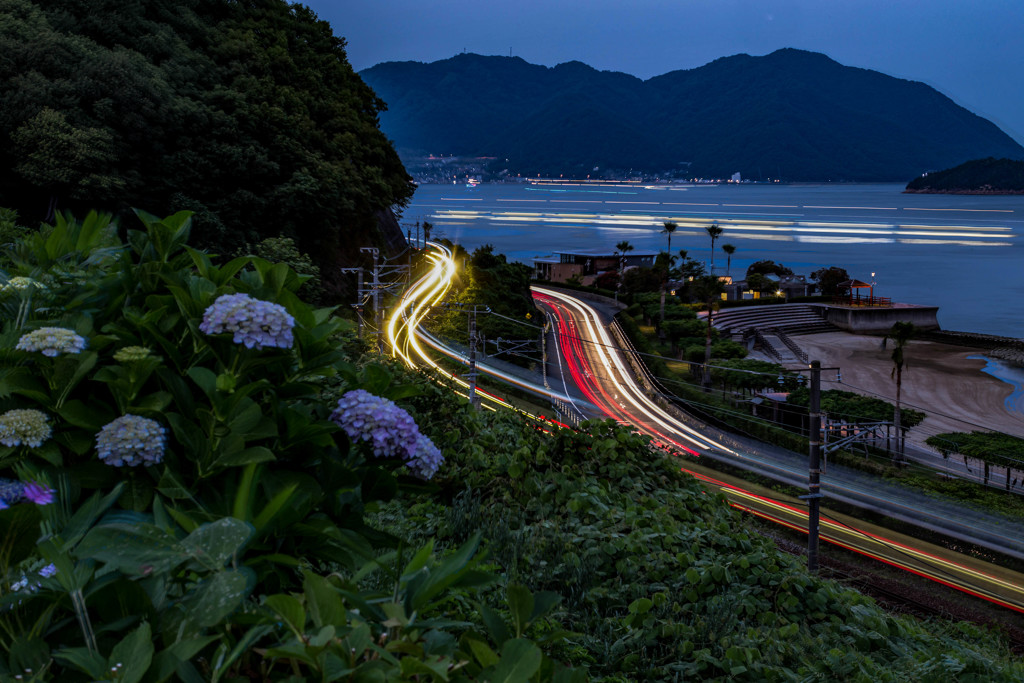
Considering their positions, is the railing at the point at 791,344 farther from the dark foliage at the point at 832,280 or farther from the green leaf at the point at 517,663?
the green leaf at the point at 517,663

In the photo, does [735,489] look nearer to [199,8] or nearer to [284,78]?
A: [284,78]

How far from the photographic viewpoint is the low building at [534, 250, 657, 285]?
77.6 meters

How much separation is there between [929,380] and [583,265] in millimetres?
38747

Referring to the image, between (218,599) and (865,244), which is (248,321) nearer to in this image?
(218,599)

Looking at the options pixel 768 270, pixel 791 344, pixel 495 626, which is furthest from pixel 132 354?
pixel 768 270

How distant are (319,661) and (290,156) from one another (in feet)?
102

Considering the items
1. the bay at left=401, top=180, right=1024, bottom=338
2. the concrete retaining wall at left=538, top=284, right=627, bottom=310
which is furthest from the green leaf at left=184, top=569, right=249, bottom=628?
the bay at left=401, top=180, right=1024, bottom=338

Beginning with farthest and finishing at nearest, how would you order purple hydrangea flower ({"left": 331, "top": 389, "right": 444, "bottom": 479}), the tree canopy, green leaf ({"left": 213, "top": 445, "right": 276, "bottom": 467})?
the tree canopy, purple hydrangea flower ({"left": 331, "top": 389, "right": 444, "bottom": 479}), green leaf ({"left": 213, "top": 445, "right": 276, "bottom": 467})

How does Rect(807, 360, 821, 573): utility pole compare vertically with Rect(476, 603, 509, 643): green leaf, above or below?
below

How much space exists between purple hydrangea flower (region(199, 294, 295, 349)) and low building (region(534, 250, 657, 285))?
74.6 meters

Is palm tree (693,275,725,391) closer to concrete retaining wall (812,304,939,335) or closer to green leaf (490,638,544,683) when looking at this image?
concrete retaining wall (812,304,939,335)

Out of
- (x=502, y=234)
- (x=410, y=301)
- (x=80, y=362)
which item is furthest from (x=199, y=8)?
(x=502, y=234)

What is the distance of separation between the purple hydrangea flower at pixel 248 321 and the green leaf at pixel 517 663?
1.02 m

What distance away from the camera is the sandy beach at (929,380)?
1476 inches
